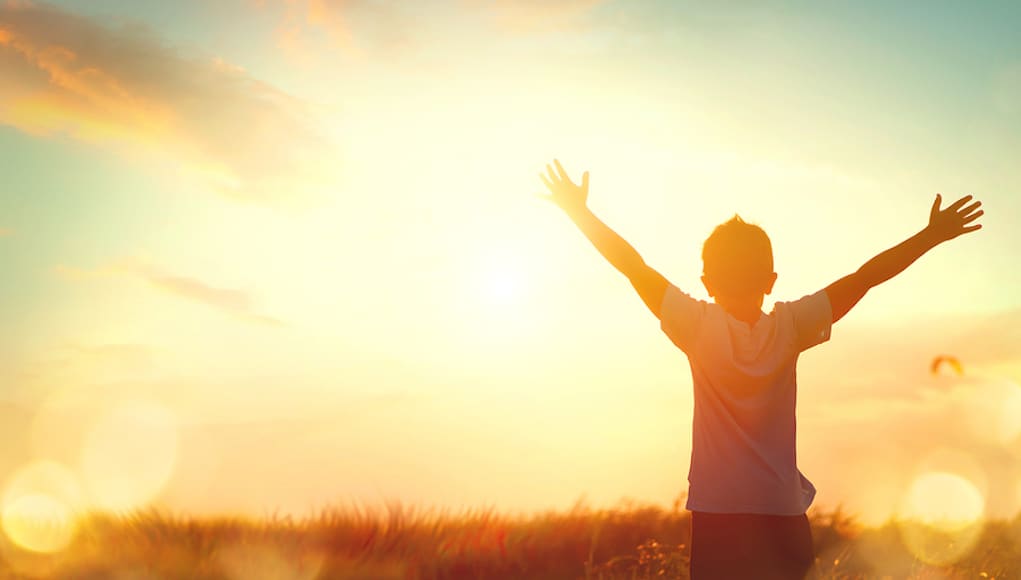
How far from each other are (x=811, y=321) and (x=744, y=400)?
0.59 m

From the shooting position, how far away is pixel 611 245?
4.84 metres

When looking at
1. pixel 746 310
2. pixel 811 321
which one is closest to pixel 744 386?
pixel 746 310

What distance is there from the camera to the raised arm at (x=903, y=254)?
188 inches

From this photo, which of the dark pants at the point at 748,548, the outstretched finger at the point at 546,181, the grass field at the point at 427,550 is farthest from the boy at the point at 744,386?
the grass field at the point at 427,550

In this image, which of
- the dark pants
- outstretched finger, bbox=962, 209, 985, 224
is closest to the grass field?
the dark pants

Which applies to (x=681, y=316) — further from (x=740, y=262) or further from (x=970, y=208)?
(x=970, y=208)

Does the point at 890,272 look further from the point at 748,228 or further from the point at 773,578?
the point at 773,578

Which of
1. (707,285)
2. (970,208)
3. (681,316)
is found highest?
(970,208)

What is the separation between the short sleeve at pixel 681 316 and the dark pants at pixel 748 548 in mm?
901

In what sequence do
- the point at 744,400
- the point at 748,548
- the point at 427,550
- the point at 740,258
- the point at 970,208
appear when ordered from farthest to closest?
the point at 427,550 < the point at 970,208 < the point at 740,258 < the point at 744,400 < the point at 748,548

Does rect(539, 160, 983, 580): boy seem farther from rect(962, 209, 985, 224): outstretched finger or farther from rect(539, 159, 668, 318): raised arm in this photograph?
rect(962, 209, 985, 224): outstretched finger

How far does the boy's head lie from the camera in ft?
15.2

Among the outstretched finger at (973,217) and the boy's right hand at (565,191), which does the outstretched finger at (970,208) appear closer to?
the outstretched finger at (973,217)

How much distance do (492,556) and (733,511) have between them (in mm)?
3903
